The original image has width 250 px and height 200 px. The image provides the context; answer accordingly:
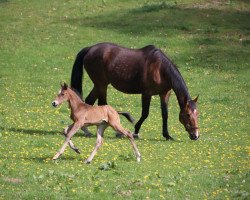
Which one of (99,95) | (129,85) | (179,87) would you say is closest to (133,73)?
(129,85)

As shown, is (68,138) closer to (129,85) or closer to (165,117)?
(165,117)

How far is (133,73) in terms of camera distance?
63.9ft

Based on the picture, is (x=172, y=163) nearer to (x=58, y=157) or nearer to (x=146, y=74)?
(x=58, y=157)

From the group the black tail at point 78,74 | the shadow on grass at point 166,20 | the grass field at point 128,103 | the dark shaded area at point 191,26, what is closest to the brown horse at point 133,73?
the black tail at point 78,74

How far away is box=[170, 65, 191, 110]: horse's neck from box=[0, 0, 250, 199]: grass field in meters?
1.04

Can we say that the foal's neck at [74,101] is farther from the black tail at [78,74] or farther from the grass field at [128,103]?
the black tail at [78,74]

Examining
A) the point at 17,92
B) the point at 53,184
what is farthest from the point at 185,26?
the point at 53,184

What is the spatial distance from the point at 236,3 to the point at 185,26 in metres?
5.35

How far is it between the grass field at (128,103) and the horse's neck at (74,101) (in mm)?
1036

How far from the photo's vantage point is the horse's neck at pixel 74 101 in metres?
15.3

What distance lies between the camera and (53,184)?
12586mm

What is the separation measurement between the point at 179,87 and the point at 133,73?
6.14 feet

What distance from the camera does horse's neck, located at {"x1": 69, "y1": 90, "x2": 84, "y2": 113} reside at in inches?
602

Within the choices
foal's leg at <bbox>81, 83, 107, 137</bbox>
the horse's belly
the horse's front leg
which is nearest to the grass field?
the horse's front leg
